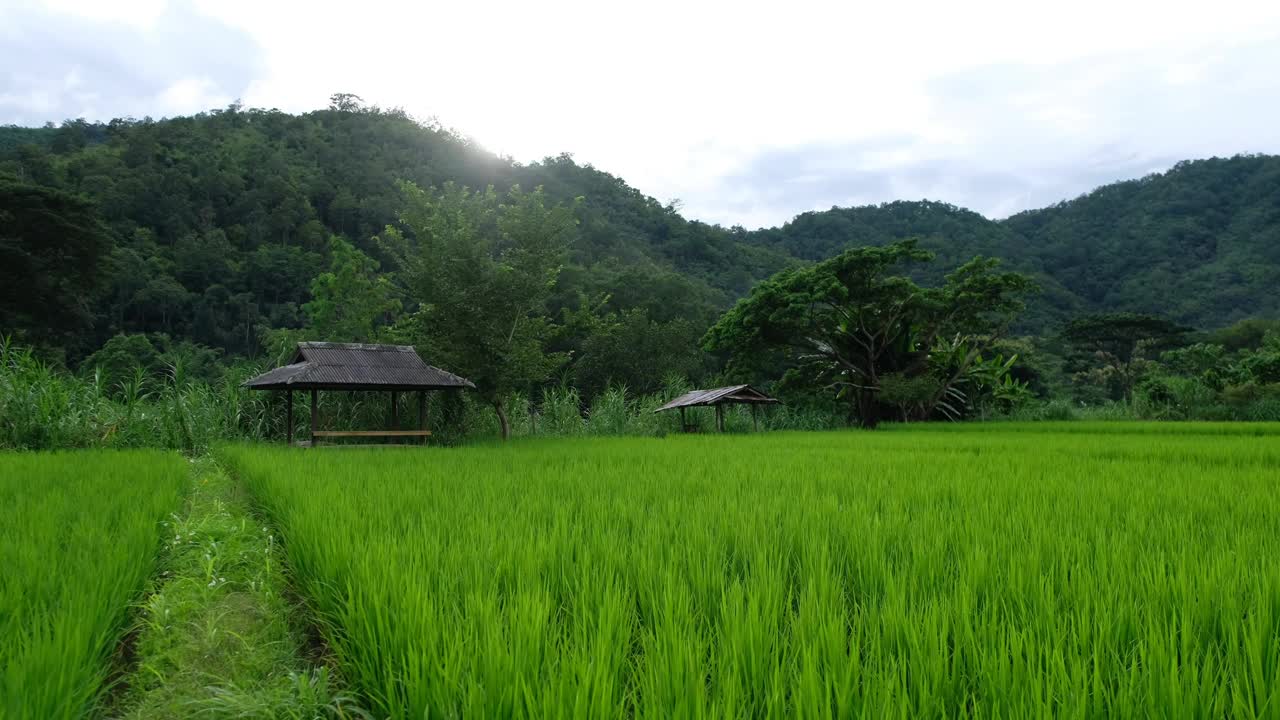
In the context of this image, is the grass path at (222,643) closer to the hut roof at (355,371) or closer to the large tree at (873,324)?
the hut roof at (355,371)

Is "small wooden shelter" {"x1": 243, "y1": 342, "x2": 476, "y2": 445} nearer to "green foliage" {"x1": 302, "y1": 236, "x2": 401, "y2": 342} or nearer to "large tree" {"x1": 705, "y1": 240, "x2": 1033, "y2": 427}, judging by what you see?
"large tree" {"x1": 705, "y1": 240, "x2": 1033, "y2": 427}

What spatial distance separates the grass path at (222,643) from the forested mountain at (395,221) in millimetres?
30282

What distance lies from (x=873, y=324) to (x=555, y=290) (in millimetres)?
19364

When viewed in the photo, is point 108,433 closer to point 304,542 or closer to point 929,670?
point 304,542

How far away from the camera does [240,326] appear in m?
41.2

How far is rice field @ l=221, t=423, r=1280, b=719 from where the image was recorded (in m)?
1.56

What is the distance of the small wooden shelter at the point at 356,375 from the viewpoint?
1373 centimetres

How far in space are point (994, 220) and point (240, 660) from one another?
6297cm

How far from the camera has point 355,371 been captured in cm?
1450

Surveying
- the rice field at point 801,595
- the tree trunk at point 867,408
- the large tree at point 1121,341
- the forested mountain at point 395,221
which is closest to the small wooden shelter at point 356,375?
the rice field at point 801,595

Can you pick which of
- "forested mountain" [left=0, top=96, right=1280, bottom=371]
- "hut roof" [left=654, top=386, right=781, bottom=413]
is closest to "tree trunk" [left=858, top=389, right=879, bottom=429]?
"hut roof" [left=654, top=386, right=781, bottom=413]

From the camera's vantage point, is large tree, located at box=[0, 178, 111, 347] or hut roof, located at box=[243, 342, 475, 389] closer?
hut roof, located at box=[243, 342, 475, 389]

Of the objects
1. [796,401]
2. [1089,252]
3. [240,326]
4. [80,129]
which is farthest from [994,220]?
[80,129]

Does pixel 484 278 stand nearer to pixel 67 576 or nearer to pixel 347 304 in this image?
pixel 67 576
